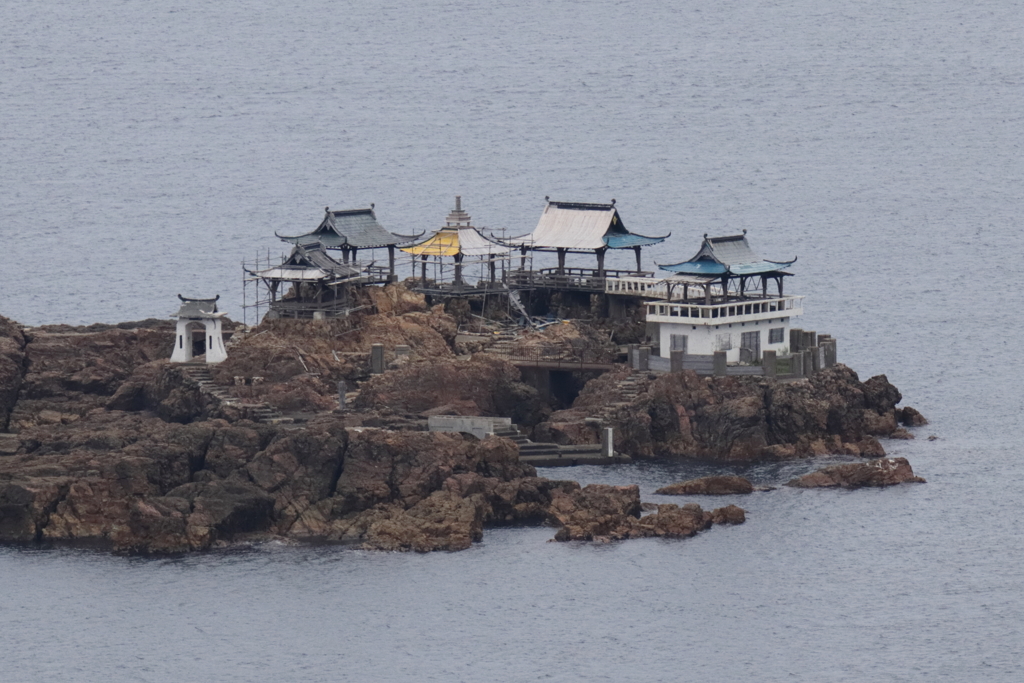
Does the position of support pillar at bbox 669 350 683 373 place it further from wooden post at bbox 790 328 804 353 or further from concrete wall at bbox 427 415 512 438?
concrete wall at bbox 427 415 512 438

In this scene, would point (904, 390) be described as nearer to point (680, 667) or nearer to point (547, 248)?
point (547, 248)

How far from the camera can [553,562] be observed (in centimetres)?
13712

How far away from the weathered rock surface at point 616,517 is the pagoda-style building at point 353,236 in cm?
3318

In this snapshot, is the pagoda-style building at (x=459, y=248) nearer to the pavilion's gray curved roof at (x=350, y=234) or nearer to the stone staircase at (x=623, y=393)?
the pavilion's gray curved roof at (x=350, y=234)

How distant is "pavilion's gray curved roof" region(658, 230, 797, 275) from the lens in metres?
164

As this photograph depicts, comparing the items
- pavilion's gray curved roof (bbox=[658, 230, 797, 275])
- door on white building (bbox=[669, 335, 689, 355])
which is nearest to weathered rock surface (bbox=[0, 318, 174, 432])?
door on white building (bbox=[669, 335, 689, 355])

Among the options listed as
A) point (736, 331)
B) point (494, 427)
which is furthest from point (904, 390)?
point (494, 427)

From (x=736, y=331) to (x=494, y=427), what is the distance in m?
16.3

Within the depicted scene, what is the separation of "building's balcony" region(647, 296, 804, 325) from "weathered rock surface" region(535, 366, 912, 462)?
395 centimetres

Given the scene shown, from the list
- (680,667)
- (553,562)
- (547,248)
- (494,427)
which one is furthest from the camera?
(547,248)

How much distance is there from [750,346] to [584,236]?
15532 millimetres

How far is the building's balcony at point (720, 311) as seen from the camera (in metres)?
162

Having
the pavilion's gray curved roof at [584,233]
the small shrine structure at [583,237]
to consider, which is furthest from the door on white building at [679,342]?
the pavilion's gray curved roof at [584,233]

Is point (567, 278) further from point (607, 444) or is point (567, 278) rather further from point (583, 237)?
point (607, 444)
